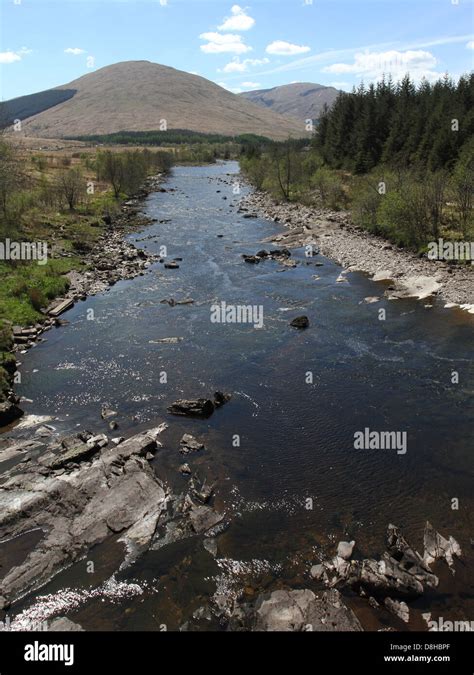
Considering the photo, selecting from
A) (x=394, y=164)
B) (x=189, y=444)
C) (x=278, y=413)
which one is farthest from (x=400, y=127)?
(x=189, y=444)

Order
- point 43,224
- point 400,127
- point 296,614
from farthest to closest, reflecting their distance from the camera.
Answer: point 400,127 → point 43,224 → point 296,614

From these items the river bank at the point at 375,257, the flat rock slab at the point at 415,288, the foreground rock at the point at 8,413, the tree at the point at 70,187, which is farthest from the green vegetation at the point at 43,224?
the flat rock slab at the point at 415,288

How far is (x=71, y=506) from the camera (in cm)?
1662

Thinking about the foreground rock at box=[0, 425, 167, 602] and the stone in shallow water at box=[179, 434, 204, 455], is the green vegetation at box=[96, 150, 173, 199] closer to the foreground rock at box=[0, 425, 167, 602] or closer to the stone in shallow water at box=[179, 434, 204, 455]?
the stone in shallow water at box=[179, 434, 204, 455]

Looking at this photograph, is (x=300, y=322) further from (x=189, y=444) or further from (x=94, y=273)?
(x=94, y=273)

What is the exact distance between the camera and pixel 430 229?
Result: 4656 cm

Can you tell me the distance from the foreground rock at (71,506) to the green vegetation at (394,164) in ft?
129

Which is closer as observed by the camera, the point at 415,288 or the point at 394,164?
the point at 415,288

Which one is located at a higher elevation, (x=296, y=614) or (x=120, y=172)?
(x=120, y=172)

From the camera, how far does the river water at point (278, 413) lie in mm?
14391

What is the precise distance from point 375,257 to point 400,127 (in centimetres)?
5048

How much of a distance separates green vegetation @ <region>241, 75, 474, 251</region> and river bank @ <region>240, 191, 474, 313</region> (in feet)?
8.29

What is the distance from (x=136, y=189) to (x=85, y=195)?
25135 mm

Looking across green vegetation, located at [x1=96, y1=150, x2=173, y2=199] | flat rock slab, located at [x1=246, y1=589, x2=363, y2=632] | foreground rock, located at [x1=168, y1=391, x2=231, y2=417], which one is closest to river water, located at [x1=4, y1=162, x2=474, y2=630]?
foreground rock, located at [x1=168, y1=391, x2=231, y2=417]
